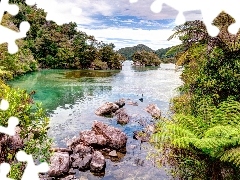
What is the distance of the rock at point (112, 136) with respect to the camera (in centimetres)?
1155

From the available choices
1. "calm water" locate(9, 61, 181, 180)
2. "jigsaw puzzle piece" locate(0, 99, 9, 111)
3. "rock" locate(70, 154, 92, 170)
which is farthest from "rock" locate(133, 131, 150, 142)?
"jigsaw puzzle piece" locate(0, 99, 9, 111)

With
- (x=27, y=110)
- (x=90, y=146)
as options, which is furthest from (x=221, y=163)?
(x=90, y=146)

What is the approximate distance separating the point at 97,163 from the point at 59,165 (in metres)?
1.17

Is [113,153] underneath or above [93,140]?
underneath

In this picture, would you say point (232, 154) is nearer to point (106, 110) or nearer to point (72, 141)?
point (72, 141)

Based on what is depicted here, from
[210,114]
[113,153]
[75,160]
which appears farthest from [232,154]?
[113,153]

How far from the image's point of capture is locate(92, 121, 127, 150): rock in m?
11.5

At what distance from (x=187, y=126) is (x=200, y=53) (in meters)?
2.33

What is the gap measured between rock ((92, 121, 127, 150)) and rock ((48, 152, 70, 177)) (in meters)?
2.33

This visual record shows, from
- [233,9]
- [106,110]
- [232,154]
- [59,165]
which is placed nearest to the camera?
[232,154]

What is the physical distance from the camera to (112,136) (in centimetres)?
1183

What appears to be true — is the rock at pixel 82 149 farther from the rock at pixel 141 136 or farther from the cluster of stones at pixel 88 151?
the rock at pixel 141 136

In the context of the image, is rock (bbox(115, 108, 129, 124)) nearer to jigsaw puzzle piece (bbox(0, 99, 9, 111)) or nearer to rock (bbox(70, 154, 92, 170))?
rock (bbox(70, 154, 92, 170))

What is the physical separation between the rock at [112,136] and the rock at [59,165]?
2335 mm
